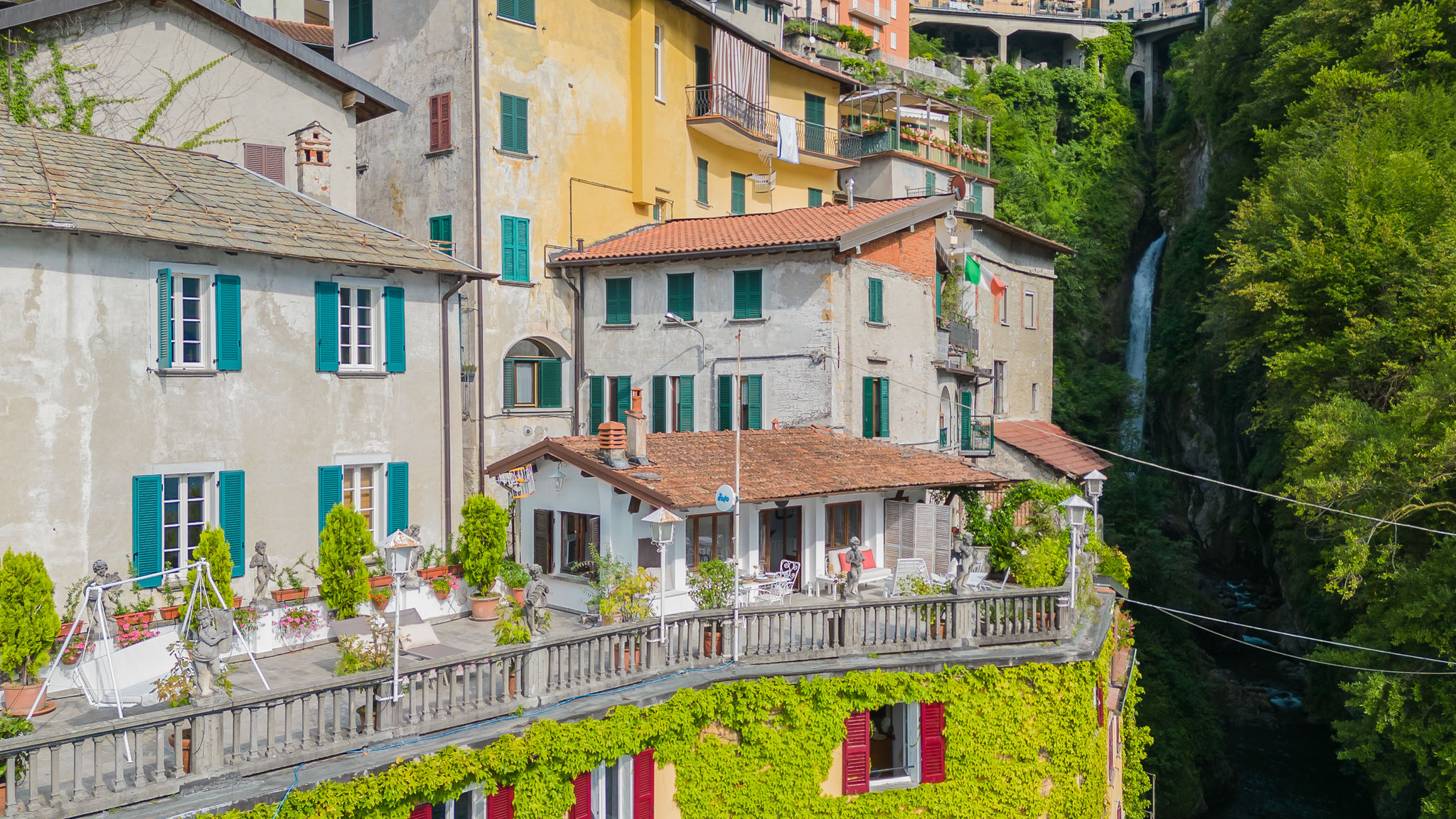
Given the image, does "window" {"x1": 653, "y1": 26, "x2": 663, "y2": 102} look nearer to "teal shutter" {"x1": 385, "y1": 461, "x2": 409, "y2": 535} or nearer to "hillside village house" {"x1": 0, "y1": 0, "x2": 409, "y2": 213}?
"hillside village house" {"x1": 0, "y1": 0, "x2": 409, "y2": 213}

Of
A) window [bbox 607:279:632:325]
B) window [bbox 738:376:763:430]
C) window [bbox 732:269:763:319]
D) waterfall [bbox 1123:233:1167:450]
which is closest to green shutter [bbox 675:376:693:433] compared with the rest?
window [bbox 738:376:763:430]

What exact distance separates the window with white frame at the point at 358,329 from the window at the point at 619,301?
9.03m

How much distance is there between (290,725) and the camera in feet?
39.1

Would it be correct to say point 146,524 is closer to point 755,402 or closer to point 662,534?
point 662,534

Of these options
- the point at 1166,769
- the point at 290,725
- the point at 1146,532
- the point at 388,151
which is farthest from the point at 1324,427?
the point at 388,151

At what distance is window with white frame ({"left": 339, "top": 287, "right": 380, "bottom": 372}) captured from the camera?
64.9ft

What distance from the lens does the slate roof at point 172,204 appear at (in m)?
16.5

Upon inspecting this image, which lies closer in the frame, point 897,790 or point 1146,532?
point 897,790

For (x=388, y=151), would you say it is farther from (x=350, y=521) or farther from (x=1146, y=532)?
(x=1146, y=532)

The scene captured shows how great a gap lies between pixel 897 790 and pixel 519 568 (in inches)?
308

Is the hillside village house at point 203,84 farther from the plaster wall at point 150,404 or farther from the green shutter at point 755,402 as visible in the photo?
the green shutter at point 755,402

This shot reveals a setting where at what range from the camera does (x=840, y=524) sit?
74.7 feet

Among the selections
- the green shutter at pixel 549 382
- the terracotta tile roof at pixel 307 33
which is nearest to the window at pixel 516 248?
the green shutter at pixel 549 382

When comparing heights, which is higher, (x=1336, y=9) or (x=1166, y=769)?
(x=1336, y=9)
